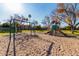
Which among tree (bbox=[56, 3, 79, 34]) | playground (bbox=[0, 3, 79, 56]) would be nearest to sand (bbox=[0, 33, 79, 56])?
playground (bbox=[0, 3, 79, 56])

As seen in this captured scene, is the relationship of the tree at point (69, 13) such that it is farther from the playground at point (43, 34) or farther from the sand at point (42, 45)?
the sand at point (42, 45)

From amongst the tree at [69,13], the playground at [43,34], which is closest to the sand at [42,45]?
the playground at [43,34]

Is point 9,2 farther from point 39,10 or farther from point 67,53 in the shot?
point 67,53

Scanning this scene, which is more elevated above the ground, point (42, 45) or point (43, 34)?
point (43, 34)

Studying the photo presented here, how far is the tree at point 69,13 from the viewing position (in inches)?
114

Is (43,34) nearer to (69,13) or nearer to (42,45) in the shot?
(42,45)

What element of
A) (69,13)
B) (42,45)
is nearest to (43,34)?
(42,45)

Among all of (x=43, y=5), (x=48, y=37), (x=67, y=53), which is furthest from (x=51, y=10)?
(x=67, y=53)

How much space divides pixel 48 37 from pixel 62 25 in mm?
203

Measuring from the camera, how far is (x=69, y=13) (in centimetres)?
291

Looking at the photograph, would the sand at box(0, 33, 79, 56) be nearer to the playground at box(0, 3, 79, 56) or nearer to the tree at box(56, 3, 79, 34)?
the playground at box(0, 3, 79, 56)

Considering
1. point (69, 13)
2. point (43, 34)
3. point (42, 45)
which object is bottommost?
point (42, 45)

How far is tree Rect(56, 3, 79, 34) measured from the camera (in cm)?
290

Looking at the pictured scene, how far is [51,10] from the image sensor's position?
2.90 m
